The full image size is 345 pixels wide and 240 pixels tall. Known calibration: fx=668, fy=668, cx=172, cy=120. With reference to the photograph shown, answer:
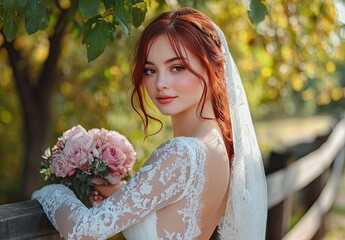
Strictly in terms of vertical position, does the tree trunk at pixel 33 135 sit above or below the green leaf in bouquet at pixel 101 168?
below

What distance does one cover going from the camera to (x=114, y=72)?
6344mm

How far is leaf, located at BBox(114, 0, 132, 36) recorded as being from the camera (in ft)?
8.11

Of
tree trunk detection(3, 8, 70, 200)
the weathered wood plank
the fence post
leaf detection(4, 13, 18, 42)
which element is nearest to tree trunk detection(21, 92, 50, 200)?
tree trunk detection(3, 8, 70, 200)

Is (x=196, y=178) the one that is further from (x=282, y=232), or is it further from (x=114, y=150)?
(x=282, y=232)

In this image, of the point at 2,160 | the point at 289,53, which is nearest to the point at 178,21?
the point at 289,53

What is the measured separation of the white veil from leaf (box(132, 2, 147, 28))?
312mm

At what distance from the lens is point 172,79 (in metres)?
2.53

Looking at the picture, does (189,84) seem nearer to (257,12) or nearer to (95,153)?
(95,153)

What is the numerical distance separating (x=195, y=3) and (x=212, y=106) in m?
1.00

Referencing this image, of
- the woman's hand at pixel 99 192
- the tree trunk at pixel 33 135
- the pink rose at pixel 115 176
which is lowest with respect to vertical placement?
the tree trunk at pixel 33 135

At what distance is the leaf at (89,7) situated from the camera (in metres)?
2.43

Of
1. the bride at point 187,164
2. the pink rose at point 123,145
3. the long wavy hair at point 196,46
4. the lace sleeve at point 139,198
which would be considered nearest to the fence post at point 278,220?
the bride at point 187,164

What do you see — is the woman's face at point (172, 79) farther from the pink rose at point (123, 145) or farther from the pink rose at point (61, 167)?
the pink rose at point (61, 167)

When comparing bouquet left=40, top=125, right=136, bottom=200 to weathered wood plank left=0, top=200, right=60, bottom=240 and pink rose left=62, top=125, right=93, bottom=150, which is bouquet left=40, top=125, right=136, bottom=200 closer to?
pink rose left=62, top=125, right=93, bottom=150
